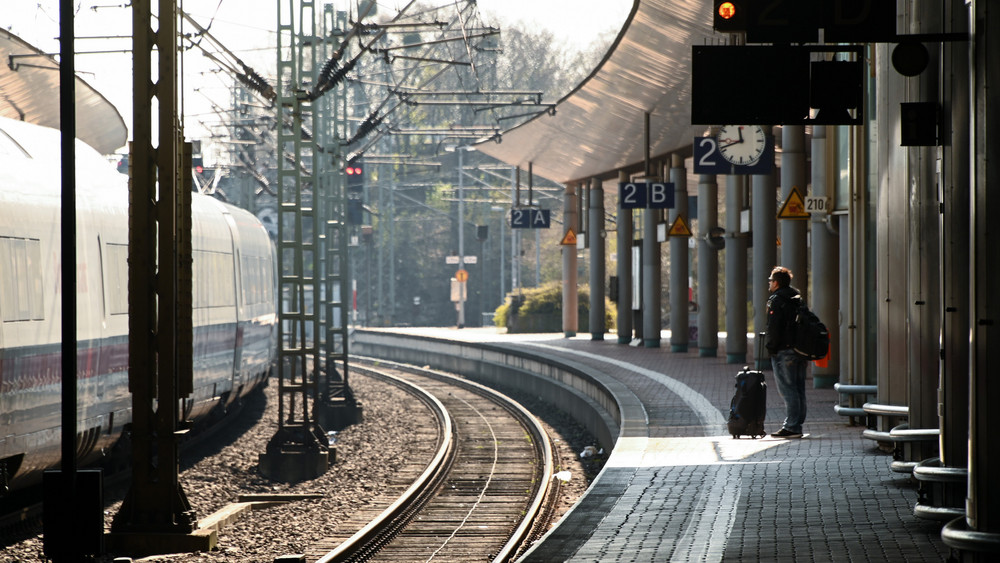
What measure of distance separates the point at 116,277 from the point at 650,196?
47.4ft

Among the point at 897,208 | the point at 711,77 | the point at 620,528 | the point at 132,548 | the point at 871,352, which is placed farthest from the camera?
the point at 871,352

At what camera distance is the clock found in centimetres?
1995

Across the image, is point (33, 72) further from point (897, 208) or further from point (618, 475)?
point (897, 208)

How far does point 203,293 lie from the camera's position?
17.7m

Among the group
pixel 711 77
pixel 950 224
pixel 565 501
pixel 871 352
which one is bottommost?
pixel 565 501

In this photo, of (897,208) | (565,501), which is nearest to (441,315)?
(565,501)

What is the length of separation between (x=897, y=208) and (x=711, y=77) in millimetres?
3076

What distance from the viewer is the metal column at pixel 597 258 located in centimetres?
3669

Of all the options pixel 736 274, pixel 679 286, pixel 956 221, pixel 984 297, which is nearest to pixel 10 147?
pixel 956 221

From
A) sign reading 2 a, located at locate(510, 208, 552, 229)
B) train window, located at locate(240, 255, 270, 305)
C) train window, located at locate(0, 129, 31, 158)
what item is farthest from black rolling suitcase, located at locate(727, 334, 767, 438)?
sign reading 2 a, located at locate(510, 208, 552, 229)

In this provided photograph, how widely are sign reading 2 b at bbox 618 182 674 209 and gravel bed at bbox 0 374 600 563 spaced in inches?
174

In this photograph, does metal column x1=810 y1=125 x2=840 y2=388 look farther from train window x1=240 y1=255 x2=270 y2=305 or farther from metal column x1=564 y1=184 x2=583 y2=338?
metal column x1=564 y1=184 x2=583 y2=338

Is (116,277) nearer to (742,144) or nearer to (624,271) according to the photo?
(742,144)

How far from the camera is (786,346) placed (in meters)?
13.0
